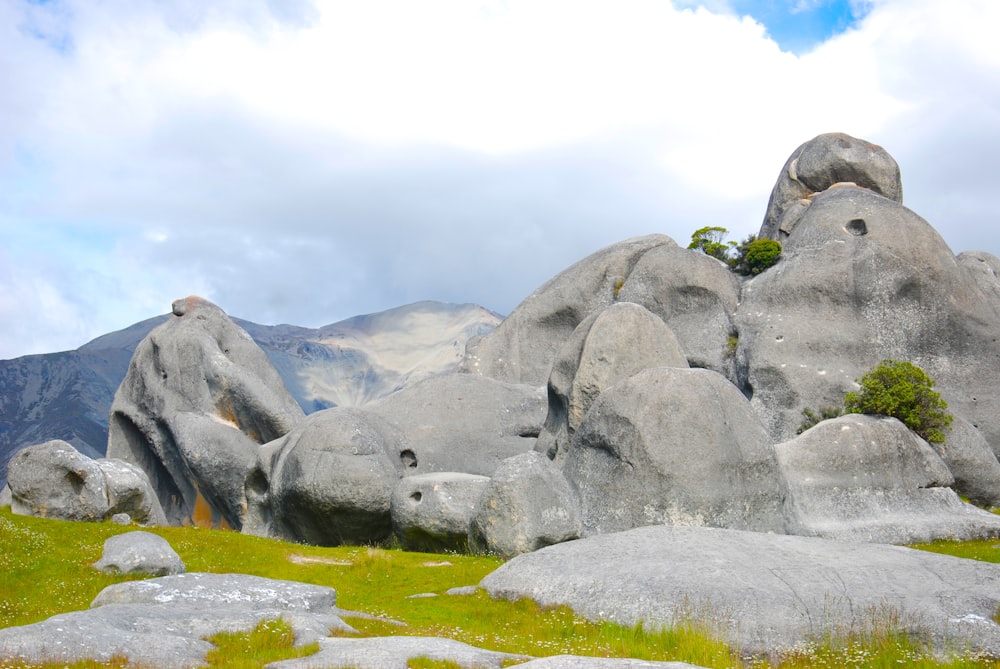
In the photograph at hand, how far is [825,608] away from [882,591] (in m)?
1.29

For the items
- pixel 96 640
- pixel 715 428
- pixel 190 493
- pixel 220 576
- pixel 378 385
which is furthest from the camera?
pixel 378 385

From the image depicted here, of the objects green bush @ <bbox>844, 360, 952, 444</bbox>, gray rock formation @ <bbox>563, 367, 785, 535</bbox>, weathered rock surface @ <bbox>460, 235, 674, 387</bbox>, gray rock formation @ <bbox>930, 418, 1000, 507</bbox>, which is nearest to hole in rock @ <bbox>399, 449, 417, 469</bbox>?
gray rock formation @ <bbox>563, 367, 785, 535</bbox>

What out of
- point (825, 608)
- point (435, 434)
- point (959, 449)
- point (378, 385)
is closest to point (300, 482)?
point (435, 434)

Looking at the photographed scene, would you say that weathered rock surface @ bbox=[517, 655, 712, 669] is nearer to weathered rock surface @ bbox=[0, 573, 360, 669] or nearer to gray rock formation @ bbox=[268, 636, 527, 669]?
gray rock formation @ bbox=[268, 636, 527, 669]

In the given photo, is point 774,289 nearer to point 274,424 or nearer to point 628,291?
point 628,291

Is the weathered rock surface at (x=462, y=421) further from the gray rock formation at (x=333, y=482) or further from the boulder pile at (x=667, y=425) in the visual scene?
the gray rock formation at (x=333, y=482)

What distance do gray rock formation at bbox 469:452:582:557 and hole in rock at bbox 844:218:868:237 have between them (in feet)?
76.4

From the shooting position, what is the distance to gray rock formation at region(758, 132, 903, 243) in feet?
169

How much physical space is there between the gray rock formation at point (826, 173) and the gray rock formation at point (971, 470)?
19.2 m

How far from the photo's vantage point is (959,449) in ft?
111

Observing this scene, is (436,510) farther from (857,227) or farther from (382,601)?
(857,227)

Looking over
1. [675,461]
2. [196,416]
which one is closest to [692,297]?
[675,461]

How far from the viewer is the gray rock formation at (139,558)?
68.9 feet

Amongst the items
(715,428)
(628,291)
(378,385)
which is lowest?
(715,428)
